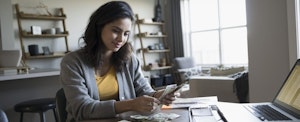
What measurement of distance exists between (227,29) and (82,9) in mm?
2692

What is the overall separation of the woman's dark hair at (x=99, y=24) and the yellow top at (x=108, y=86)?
7 centimetres

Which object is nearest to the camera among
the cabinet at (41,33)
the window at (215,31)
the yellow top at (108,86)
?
the yellow top at (108,86)

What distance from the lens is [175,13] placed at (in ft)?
19.7

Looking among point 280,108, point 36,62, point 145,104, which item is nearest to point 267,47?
point 280,108

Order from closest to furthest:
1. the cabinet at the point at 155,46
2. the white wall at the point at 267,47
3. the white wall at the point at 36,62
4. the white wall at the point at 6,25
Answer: the white wall at the point at 267,47, the white wall at the point at 36,62, the white wall at the point at 6,25, the cabinet at the point at 155,46

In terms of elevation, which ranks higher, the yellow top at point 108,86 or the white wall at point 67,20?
the white wall at point 67,20

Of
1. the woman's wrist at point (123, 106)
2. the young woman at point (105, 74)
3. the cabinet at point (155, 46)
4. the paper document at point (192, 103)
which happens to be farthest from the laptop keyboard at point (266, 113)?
the cabinet at point (155, 46)

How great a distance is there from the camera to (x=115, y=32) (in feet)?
4.53

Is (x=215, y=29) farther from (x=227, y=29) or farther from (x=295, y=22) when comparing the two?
(x=295, y=22)

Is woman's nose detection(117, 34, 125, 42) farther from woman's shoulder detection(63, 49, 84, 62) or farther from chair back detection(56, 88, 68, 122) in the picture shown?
chair back detection(56, 88, 68, 122)

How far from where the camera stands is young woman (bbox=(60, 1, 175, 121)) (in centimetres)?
118

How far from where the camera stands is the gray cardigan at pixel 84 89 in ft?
3.87

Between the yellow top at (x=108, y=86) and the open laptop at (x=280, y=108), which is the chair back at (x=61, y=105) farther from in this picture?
the open laptop at (x=280, y=108)

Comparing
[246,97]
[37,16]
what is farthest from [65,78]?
[37,16]
